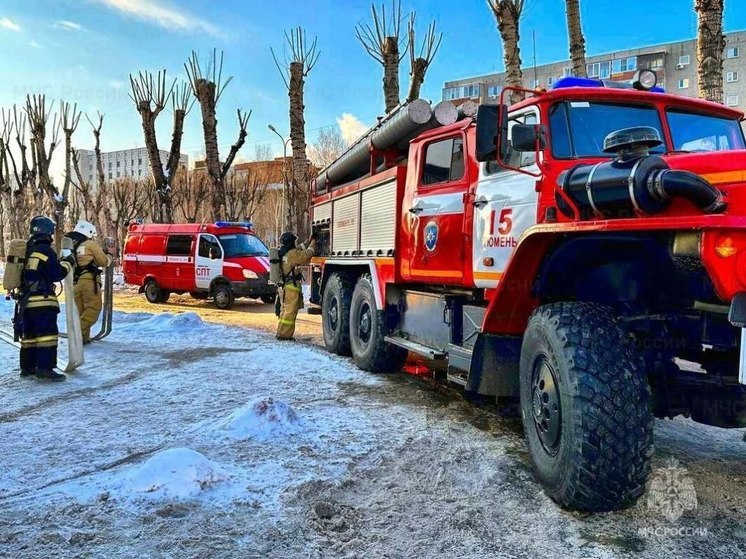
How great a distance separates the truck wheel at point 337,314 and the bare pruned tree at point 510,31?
6244 mm

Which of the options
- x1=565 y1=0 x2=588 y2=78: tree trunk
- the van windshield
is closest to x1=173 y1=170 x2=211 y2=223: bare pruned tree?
the van windshield

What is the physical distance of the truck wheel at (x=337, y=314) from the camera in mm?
7938

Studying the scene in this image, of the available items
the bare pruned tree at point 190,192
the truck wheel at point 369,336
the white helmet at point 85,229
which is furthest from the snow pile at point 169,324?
the bare pruned tree at point 190,192

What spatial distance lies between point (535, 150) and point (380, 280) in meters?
2.98

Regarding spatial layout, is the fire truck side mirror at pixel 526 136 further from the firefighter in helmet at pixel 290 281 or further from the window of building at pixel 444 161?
the firefighter in helmet at pixel 290 281

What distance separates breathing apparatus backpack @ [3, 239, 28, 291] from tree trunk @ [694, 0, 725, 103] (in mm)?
8962

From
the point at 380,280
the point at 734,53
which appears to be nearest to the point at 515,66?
the point at 380,280

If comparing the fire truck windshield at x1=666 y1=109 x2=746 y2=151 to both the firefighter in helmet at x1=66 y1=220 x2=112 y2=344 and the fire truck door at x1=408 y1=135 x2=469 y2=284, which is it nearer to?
the fire truck door at x1=408 y1=135 x2=469 y2=284

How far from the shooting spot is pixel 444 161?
5.53 m

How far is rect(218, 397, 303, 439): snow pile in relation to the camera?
14.4ft

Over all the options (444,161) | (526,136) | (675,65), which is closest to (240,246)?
(444,161)

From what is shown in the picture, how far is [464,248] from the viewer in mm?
5020

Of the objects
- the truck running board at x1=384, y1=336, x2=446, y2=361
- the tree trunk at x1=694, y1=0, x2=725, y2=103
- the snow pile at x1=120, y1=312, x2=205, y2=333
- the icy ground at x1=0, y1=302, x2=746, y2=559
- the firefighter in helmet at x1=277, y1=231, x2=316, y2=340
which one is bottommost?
the icy ground at x1=0, y1=302, x2=746, y2=559

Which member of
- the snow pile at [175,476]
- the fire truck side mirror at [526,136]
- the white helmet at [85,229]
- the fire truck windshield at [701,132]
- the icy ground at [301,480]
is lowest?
the icy ground at [301,480]
